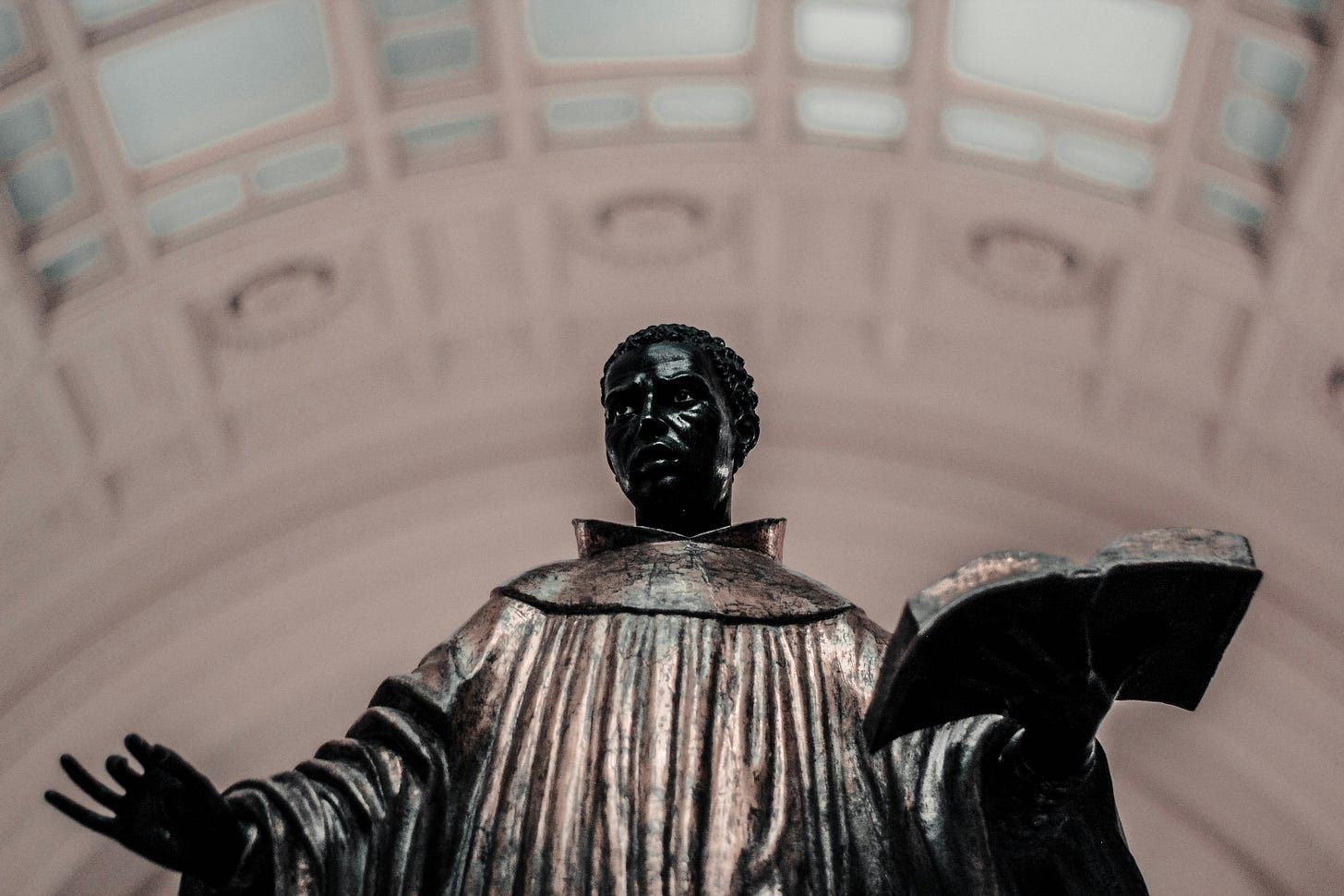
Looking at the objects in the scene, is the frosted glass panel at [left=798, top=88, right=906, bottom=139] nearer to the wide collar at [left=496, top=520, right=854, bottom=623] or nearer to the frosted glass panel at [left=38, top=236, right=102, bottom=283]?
the frosted glass panel at [left=38, top=236, right=102, bottom=283]

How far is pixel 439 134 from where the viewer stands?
12039 millimetres

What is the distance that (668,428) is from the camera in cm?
469

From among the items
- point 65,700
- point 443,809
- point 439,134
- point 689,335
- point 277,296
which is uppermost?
point 439,134

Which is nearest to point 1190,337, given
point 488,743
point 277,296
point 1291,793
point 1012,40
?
point 1012,40

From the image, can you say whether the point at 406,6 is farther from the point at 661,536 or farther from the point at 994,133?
the point at 661,536

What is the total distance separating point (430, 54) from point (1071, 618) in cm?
907

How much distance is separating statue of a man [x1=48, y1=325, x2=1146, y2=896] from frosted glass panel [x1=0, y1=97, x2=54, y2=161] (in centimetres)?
734

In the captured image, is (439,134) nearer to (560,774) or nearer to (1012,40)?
(1012,40)

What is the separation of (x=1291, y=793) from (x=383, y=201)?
7.76 meters

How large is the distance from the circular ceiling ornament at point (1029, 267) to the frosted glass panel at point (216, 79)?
4.54 meters

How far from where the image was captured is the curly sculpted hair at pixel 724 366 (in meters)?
4.99

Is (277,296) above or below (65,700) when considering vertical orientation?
above

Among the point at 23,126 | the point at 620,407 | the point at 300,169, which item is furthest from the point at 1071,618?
the point at 300,169

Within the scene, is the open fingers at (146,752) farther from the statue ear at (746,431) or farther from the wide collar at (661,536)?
the statue ear at (746,431)
